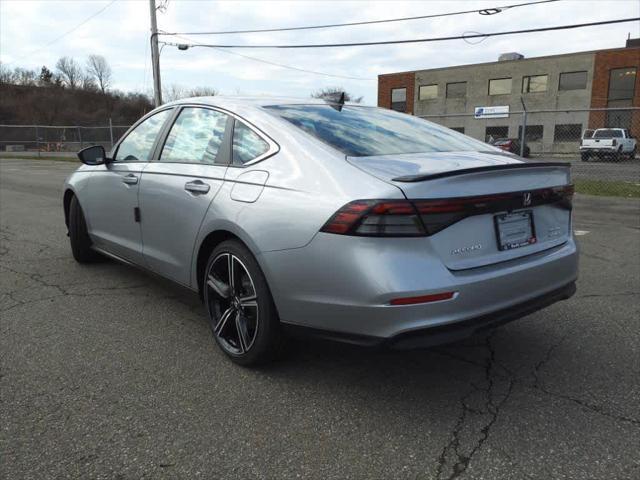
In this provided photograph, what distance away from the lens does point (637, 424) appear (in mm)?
2420

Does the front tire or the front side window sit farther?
the front side window

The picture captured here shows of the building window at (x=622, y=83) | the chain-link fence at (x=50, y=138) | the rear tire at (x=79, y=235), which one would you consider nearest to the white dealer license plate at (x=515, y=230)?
the rear tire at (x=79, y=235)

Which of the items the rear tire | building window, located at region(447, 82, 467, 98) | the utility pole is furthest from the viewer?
building window, located at region(447, 82, 467, 98)

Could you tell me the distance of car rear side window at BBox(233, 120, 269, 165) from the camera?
297 cm

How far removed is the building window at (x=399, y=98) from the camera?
51.2 metres

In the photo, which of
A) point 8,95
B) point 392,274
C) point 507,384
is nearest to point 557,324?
point 507,384

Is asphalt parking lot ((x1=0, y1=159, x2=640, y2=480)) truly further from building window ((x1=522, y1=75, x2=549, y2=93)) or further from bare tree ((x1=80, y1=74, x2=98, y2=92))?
bare tree ((x1=80, y1=74, x2=98, y2=92))

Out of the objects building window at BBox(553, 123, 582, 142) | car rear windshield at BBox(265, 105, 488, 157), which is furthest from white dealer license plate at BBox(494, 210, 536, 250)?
building window at BBox(553, 123, 582, 142)

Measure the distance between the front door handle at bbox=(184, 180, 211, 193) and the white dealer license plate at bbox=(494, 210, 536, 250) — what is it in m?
1.64

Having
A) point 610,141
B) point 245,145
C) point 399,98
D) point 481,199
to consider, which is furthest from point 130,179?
point 399,98

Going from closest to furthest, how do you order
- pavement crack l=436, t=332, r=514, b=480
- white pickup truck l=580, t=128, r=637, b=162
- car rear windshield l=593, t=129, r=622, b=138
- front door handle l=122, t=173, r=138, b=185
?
pavement crack l=436, t=332, r=514, b=480 → front door handle l=122, t=173, r=138, b=185 → white pickup truck l=580, t=128, r=637, b=162 → car rear windshield l=593, t=129, r=622, b=138

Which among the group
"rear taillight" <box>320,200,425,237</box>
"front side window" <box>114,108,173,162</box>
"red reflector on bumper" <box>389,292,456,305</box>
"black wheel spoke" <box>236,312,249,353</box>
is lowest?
"black wheel spoke" <box>236,312,249,353</box>

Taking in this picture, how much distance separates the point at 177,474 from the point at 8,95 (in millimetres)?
74275

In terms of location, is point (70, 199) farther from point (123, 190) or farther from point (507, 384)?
point (507, 384)
